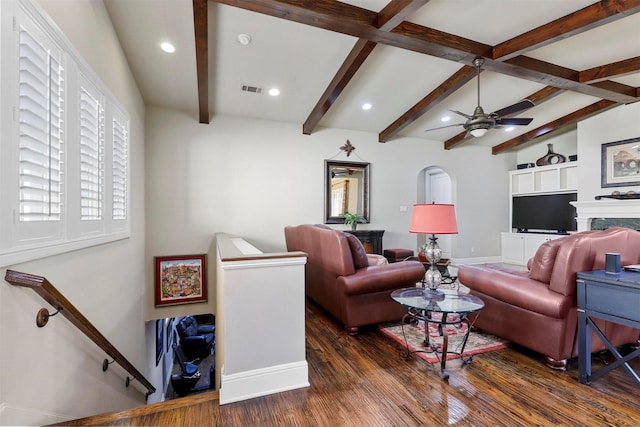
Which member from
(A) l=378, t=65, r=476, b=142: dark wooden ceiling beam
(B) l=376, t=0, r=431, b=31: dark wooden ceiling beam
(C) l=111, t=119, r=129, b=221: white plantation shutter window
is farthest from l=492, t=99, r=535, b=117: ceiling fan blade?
(C) l=111, t=119, r=129, b=221: white plantation shutter window

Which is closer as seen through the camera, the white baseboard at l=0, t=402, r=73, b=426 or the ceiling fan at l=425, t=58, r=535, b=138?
the white baseboard at l=0, t=402, r=73, b=426

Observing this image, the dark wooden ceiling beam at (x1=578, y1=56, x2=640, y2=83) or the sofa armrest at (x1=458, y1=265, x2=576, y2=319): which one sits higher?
the dark wooden ceiling beam at (x1=578, y1=56, x2=640, y2=83)

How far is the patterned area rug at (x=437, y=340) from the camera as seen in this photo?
8.28ft

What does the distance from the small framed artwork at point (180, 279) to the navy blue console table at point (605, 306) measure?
188 inches

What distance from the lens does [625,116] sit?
5.28 metres

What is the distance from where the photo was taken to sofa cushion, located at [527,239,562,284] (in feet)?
7.58

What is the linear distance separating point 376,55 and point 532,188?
5.50 metres

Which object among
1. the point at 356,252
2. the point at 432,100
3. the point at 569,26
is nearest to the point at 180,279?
the point at 356,252

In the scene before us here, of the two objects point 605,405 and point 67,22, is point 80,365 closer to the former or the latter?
point 67,22

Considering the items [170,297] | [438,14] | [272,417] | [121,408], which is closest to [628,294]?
[272,417]

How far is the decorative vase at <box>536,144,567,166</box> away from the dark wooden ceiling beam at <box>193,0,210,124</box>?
7.40 metres

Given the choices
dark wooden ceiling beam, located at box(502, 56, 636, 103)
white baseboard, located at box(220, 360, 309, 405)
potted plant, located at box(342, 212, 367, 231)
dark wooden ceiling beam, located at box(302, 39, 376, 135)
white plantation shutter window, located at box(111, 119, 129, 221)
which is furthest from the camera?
potted plant, located at box(342, 212, 367, 231)

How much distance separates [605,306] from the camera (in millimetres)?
1924

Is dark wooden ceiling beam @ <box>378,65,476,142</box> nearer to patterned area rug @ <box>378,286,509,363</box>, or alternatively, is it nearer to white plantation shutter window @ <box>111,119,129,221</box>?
patterned area rug @ <box>378,286,509,363</box>
